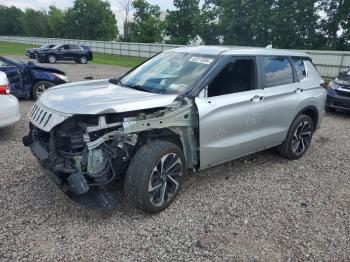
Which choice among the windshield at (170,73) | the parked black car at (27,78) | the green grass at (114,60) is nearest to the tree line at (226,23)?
the green grass at (114,60)

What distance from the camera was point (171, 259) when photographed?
309cm

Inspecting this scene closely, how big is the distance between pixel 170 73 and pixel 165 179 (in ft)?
4.63

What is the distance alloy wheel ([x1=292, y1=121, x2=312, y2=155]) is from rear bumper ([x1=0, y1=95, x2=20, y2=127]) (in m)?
4.60

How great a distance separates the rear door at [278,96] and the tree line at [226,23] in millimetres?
31975

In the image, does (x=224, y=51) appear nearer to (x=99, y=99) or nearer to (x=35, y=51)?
(x=99, y=99)

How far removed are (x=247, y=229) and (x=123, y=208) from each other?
135 cm

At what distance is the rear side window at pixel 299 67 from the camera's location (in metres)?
5.46

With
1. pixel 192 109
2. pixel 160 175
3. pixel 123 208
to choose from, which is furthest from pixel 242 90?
pixel 123 208

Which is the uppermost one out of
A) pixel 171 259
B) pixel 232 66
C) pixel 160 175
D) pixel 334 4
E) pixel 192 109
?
pixel 334 4

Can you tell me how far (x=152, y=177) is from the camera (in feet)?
11.9

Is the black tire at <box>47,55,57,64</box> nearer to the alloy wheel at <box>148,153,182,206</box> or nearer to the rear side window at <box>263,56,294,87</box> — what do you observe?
the rear side window at <box>263,56,294,87</box>

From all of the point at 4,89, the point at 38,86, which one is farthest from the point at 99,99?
the point at 38,86

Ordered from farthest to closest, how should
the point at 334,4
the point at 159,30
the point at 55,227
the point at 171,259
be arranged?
the point at 159,30, the point at 334,4, the point at 55,227, the point at 171,259

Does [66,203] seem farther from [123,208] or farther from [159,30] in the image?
[159,30]
